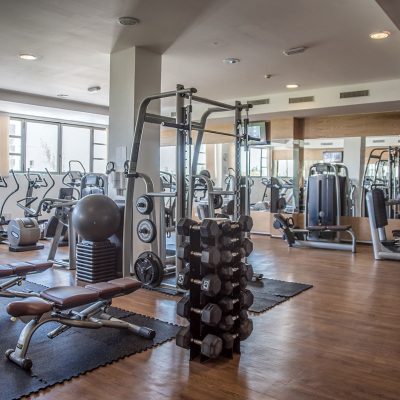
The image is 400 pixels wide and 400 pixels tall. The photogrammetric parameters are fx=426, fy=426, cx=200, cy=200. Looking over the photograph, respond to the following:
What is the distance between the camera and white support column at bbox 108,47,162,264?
4.97 metres

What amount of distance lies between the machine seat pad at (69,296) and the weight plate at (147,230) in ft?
4.69

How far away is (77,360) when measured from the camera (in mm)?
2561

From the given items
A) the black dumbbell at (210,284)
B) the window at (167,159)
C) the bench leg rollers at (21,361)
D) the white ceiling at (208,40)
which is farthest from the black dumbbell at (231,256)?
the window at (167,159)

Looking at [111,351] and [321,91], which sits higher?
[321,91]

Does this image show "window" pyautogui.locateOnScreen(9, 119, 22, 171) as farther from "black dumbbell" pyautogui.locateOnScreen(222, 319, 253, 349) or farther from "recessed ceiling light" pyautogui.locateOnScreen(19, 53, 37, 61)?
"black dumbbell" pyautogui.locateOnScreen(222, 319, 253, 349)

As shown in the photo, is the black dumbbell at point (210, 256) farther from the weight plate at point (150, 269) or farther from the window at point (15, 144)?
the window at point (15, 144)

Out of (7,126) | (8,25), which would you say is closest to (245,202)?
(8,25)

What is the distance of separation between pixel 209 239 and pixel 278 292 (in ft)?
6.30

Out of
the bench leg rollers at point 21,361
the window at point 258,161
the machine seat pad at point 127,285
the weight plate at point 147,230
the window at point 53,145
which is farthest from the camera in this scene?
the window at point 258,161

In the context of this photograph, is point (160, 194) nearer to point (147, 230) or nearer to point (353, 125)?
point (147, 230)

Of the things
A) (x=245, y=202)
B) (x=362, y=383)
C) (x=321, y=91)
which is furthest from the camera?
(x=321, y=91)

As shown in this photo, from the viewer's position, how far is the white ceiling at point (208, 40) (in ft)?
12.5

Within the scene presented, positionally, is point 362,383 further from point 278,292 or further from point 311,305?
point 278,292

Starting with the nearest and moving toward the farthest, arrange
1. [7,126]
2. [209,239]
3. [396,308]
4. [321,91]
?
1. [209,239]
2. [396,308]
3. [321,91]
4. [7,126]
